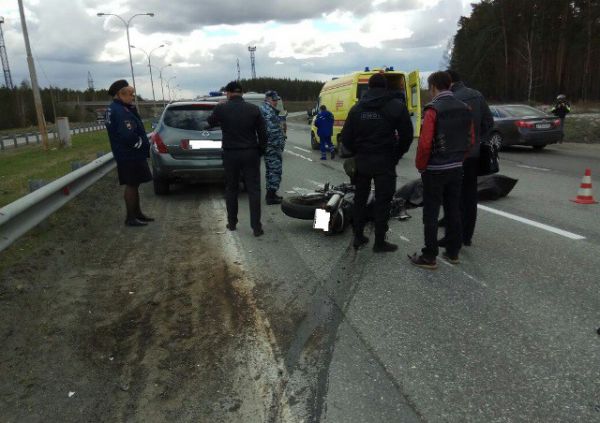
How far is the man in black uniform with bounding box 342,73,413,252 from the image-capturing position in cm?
492

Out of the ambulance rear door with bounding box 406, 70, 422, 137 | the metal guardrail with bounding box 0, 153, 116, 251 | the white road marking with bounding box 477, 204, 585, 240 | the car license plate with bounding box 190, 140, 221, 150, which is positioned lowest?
the white road marking with bounding box 477, 204, 585, 240

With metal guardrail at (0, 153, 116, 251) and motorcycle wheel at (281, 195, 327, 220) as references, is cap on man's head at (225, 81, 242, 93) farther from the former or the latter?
metal guardrail at (0, 153, 116, 251)

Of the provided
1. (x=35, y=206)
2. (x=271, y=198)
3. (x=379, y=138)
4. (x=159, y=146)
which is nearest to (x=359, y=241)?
(x=379, y=138)

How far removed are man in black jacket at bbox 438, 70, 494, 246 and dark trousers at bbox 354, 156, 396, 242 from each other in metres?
0.69

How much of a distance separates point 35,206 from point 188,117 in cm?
371

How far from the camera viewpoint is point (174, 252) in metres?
5.44

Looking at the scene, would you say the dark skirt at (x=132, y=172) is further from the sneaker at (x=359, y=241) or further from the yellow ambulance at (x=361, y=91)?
the yellow ambulance at (x=361, y=91)

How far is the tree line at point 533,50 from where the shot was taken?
140ft

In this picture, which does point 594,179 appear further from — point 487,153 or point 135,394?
point 135,394

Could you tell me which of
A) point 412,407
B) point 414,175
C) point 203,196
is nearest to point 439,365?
point 412,407

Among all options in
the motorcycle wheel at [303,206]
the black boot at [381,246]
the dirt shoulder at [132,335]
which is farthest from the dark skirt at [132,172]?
the black boot at [381,246]

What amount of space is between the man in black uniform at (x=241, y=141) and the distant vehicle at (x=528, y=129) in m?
11.0

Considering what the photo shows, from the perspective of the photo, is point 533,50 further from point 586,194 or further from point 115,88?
point 115,88

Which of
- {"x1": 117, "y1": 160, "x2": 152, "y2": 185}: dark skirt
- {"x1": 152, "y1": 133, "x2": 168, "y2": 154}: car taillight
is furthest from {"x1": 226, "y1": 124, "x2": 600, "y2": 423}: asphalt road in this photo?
{"x1": 152, "y1": 133, "x2": 168, "y2": 154}: car taillight
